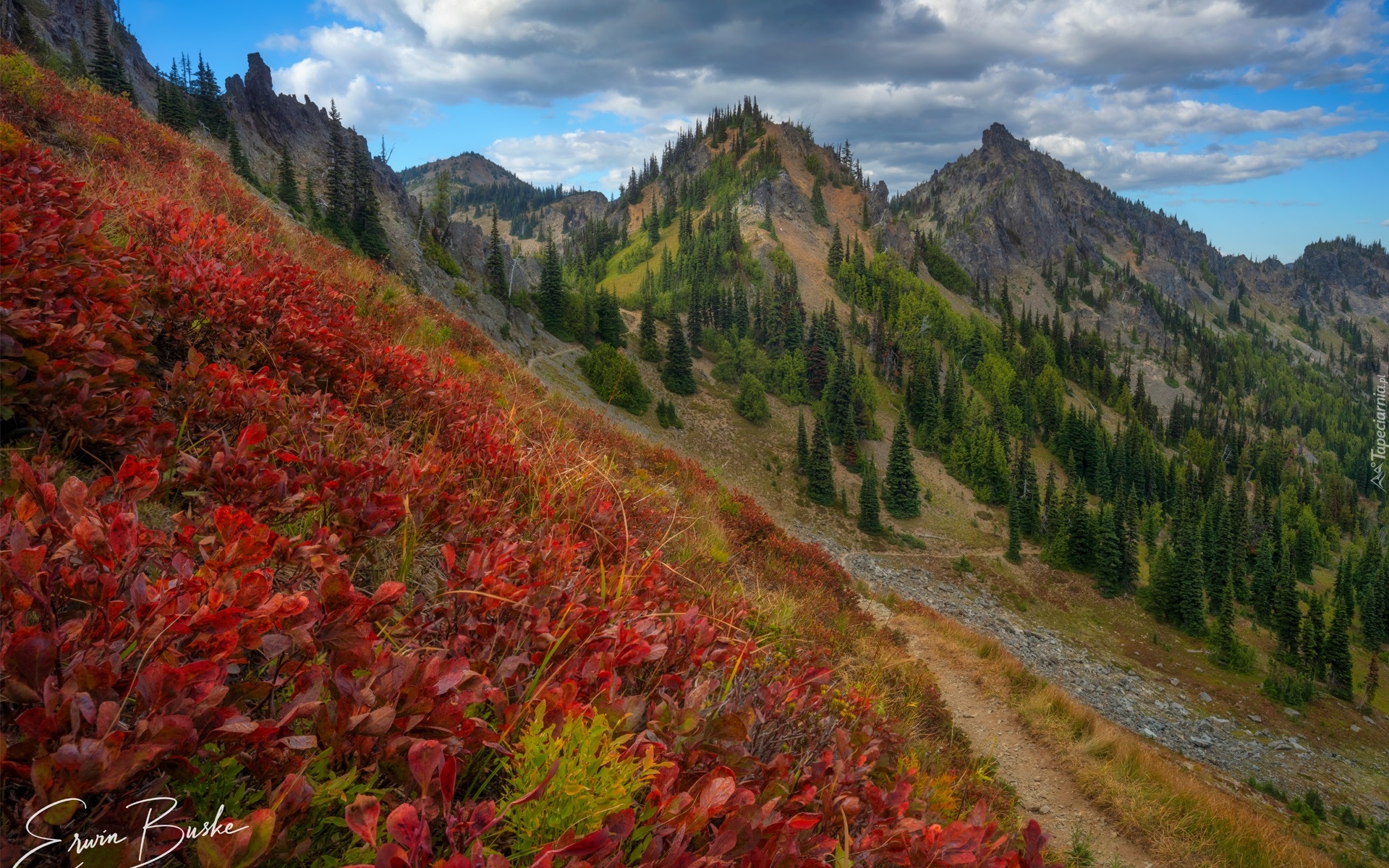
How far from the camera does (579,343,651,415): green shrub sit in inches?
2608

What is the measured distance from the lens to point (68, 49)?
73.4 metres

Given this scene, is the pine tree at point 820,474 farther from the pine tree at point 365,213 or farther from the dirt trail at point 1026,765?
the dirt trail at point 1026,765

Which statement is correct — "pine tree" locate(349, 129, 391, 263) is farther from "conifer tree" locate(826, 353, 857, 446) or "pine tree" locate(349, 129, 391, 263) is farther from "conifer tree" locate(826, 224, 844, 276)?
"conifer tree" locate(826, 224, 844, 276)

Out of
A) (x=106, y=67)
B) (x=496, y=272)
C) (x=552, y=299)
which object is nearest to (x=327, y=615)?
(x=106, y=67)

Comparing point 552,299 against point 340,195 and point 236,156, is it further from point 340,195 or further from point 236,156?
point 236,156

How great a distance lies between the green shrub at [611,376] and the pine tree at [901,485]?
34911 mm

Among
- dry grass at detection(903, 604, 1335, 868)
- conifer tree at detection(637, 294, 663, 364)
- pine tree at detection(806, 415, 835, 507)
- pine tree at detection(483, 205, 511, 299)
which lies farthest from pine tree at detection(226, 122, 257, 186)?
dry grass at detection(903, 604, 1335, 868)

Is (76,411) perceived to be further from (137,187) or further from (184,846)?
(137,187)

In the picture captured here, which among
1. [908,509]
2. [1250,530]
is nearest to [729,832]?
[908,509]

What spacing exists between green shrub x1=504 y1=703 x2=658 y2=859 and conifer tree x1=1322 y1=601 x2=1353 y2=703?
4053 inches

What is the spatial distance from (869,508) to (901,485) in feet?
33.2

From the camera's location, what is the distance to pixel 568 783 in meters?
1.75

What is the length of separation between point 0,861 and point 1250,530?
146m
